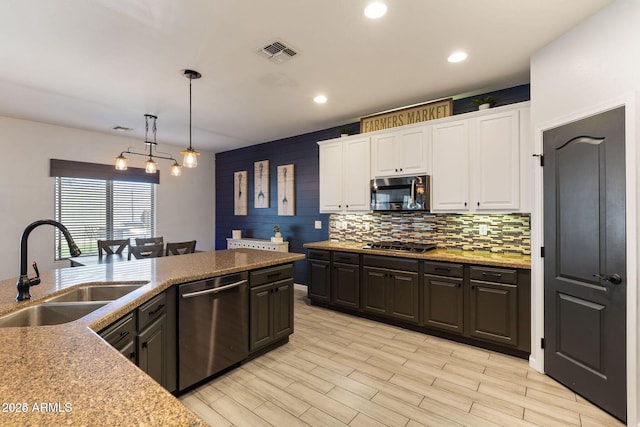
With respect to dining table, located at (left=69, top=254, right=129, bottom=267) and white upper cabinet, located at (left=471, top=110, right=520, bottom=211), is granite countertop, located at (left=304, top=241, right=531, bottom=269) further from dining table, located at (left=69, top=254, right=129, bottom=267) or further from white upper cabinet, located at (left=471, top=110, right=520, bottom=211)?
dining table, located at (left=69, top=254, right=129, bottom=267)

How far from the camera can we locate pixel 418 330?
11.5ft

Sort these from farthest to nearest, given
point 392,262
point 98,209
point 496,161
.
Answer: point 98,209 → point 392,262 → point 496,161

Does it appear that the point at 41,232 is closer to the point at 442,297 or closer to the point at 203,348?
the point at 203,348

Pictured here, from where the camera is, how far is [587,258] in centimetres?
221

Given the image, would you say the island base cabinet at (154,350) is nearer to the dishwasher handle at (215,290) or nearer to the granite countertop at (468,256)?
the dishwasher handle at (215,290)

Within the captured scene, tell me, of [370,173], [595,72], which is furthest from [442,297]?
[595,72]

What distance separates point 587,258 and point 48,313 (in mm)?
3510

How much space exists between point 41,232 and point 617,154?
6.70m

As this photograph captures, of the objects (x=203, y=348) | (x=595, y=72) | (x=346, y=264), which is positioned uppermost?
(x=595, y=72)

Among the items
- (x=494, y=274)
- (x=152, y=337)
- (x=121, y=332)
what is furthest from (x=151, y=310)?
(x=494, y=274)

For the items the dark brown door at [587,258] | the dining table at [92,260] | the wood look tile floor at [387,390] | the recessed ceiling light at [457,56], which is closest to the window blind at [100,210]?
the dining table at [92,260]

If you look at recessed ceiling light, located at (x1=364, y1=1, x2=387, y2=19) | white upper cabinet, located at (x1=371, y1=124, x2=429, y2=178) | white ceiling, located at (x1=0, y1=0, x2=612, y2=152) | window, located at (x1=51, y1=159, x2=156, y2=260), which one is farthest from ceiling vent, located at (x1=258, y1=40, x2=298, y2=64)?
window, located at (x1=51, y1=159, x2=156, y2=260)

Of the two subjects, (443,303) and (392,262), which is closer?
(443,303)

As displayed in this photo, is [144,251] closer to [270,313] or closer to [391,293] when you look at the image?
[270,313]
